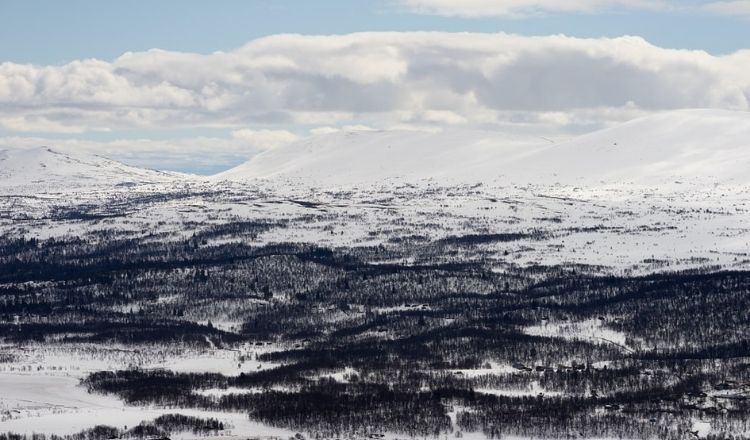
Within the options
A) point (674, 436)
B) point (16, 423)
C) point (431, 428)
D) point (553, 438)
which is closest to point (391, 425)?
point (431, 428)

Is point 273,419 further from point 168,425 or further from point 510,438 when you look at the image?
point 510,438

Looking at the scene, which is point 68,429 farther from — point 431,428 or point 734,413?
point 734,413

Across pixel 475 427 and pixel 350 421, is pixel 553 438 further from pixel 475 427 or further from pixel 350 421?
pixel 350 421

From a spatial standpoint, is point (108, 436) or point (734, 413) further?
point (734, 413)

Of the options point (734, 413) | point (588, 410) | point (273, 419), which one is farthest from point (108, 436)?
point (734, 413)

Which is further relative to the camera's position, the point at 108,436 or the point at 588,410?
the point at 588,410

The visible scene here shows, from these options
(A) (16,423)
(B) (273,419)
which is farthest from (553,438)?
(A) (16,423)

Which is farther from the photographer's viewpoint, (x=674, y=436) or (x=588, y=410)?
(x=588, y=410)
